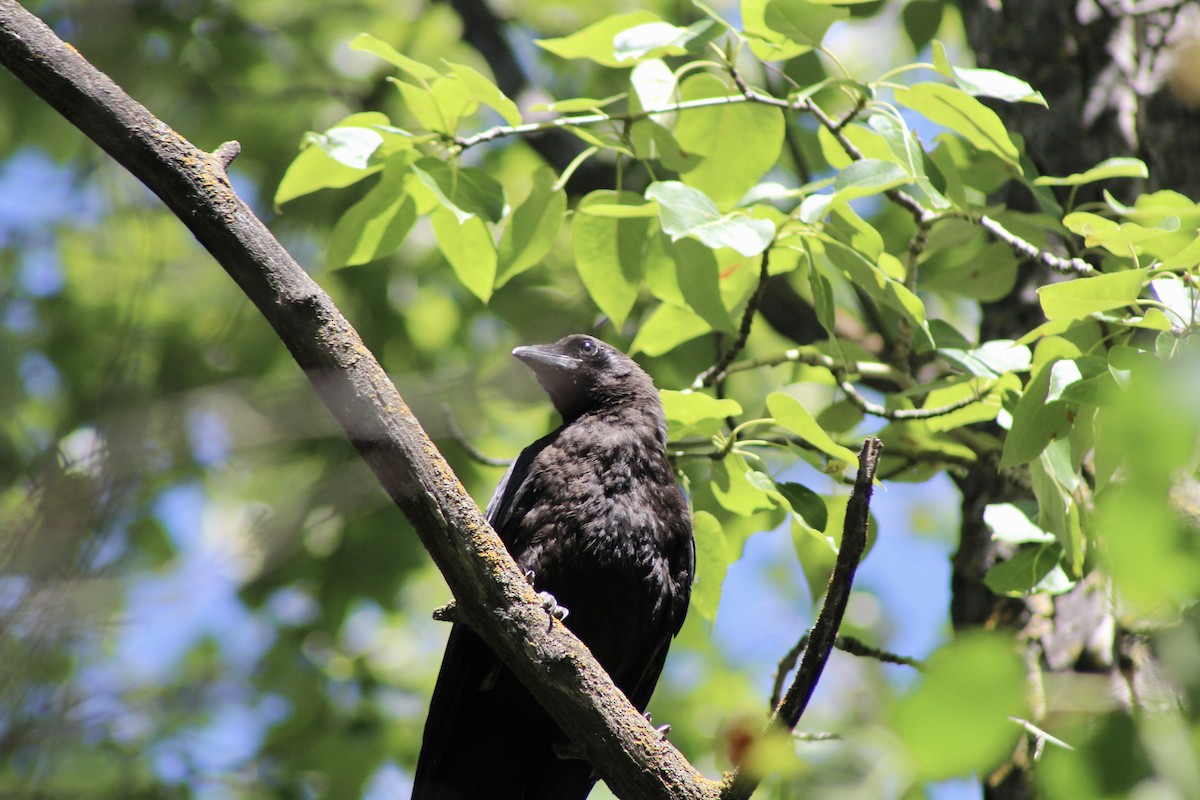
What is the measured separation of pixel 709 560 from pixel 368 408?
1158 millimetres

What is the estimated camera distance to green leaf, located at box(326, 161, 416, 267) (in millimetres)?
2730

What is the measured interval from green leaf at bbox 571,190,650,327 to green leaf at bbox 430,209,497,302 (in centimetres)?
22

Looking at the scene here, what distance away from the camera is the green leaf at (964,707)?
2.53 ft

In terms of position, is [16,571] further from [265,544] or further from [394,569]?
[394,569]

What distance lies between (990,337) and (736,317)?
46.5 inches

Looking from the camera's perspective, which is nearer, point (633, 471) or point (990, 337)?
point (633, 471)

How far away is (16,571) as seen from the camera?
6.50ft

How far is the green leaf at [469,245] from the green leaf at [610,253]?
224 millimetres

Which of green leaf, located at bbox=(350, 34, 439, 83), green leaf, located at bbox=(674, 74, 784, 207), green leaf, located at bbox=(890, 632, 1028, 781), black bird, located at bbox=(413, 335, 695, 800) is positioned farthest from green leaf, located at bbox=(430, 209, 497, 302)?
green leaf, located at bbox=(890, 632, 1028, 781)

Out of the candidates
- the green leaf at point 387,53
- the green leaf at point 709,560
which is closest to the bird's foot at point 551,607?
the green leaf at point 709,560

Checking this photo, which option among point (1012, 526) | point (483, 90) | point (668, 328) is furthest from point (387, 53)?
point (1012, 526)

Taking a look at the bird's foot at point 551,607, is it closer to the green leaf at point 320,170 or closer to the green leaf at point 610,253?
the green leaf at point 610,253

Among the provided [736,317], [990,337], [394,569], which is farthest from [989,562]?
[394,569]

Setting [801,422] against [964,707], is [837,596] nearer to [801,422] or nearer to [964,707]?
[801,422]
